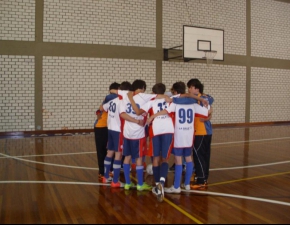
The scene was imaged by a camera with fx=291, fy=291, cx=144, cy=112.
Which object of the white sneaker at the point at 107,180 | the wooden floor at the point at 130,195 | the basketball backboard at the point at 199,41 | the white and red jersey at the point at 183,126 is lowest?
the wooden floor at the point at 130,195

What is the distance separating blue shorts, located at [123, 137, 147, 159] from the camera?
394cm

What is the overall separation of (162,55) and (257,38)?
16.8 ft

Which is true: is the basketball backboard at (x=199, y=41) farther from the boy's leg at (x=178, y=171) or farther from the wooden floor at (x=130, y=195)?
the boy's leg at (x=178, y=171)

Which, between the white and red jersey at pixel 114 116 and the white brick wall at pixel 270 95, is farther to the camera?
the white brick wall at pixel 270 95

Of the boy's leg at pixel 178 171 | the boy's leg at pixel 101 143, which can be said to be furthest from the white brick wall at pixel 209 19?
the boy's leg at pixel 178 171

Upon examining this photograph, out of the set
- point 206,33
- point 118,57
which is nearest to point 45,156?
point 118,57

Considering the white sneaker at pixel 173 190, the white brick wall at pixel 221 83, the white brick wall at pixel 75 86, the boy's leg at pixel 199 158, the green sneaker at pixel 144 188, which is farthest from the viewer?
the white brick wall at pixel 221 83

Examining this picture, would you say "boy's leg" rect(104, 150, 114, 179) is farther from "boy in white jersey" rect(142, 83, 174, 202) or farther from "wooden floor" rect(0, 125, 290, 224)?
"boy in white jersey" rect(142, 83, 174, 202)

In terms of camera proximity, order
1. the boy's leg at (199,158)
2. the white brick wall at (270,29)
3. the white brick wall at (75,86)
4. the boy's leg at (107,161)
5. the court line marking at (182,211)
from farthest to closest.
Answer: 1. the white brick wall at (270,29)
2. the white brick wall at (75,86)
3. the boy's leg at (107,161)
4. the boy's leg at (199,158)
5. the court line marking at (182,211)

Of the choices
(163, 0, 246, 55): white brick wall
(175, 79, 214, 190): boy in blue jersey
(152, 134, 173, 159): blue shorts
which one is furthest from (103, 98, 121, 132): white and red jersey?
(163, 0, 246, 55): white brick wall

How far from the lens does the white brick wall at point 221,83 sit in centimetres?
1230

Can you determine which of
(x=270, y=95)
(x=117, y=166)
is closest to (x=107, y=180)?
(x=117, y=166)

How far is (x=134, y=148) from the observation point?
394 centimetres

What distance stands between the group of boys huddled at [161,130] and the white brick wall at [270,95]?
10418 millimetres
